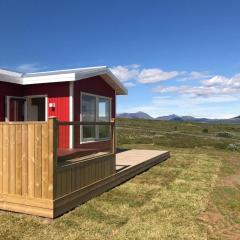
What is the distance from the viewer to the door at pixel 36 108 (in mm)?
11244

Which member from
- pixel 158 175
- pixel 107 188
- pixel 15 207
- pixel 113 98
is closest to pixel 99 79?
pixel 113 98

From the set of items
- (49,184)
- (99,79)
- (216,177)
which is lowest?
(216,177)

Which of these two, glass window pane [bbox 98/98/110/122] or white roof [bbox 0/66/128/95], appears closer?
white roof [bbox 0/66/128/95]

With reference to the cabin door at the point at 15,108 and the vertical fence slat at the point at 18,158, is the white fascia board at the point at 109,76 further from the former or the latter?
the vertical fence slat at the point at 18,158

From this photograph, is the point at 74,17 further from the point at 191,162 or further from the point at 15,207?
the point at 15,207

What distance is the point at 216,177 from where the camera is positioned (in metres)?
10.4

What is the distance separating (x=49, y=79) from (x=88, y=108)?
1.93m

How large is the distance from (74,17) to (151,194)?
48.7ft

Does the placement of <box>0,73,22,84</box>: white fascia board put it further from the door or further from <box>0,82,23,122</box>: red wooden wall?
the door

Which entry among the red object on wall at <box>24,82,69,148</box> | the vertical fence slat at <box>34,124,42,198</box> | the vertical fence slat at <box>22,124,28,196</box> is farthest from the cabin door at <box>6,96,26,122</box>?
the vertical fence slat at <box>34,124,42,198</box>

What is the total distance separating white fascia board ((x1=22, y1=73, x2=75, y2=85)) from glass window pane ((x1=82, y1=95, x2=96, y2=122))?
1.33m

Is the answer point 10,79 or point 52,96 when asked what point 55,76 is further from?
point 10,79

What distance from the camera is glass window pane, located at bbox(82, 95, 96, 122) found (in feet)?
37.4

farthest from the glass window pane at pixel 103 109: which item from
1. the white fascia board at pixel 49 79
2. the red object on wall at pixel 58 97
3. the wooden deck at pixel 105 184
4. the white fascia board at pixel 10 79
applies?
the white fascia board at pixel 10 79
